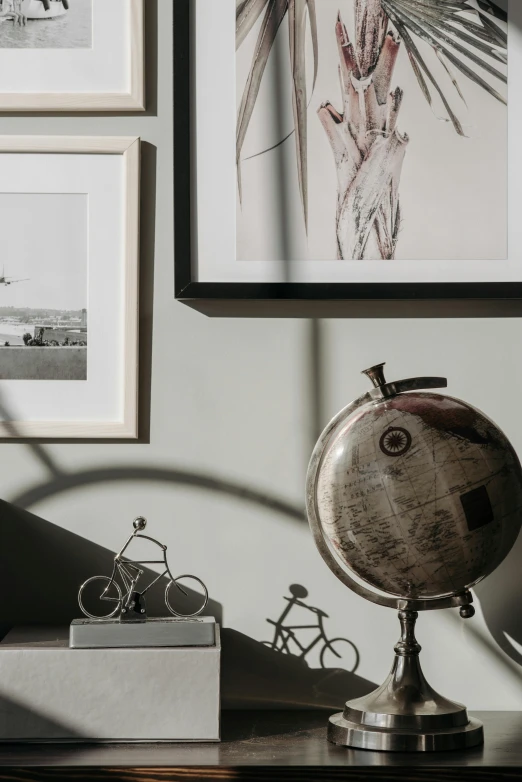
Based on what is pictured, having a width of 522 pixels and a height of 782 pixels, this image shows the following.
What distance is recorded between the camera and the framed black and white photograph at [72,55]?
Answer: 1.52 meters

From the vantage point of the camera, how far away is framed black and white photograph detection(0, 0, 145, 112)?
1.52 metres

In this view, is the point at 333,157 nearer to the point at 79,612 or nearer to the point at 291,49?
the point at 291,49

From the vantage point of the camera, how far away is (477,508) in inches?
46.1

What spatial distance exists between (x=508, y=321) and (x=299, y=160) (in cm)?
48

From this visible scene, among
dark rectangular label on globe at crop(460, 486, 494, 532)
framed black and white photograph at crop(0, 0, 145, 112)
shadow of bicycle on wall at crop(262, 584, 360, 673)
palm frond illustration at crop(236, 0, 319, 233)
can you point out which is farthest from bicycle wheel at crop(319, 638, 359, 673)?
framed black and white photograph at crop(0, 0, 145, 112)

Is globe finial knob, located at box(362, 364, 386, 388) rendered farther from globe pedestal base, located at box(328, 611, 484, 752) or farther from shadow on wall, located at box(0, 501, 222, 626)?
shadow on wall, located at box(0, 501, 222, 626)

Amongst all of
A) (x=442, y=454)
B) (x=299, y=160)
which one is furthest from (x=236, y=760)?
(x=299, y=160)

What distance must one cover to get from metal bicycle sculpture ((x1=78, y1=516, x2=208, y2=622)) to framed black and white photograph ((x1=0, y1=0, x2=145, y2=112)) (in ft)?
2.51

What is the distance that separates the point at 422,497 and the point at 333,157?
2.21 ft

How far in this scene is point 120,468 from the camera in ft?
4.94

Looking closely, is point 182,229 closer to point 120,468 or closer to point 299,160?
point 299,160

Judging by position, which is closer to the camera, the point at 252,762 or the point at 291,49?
the point at 252,762

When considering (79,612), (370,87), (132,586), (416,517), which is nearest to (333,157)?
(370,87)

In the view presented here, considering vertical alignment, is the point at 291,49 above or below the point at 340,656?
above
